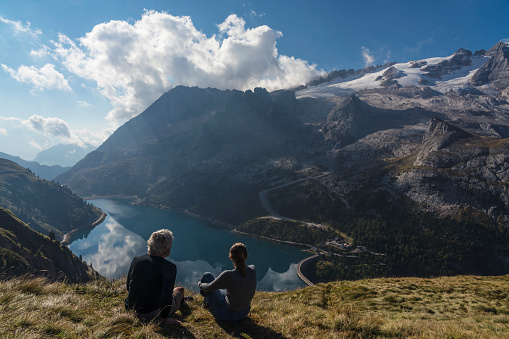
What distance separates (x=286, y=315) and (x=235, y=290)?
2.68 meters

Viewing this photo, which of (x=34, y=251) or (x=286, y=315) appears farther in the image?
(x=34, y=251)

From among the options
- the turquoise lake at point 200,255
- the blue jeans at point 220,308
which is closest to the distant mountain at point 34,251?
the turquoise lake at point 200,255

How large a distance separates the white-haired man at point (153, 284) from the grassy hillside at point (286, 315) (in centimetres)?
51

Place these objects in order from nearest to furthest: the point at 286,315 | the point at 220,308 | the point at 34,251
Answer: the point at 220,308 < the point at 286,315 < the point at 34,251

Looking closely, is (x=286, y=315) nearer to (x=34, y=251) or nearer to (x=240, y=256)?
(x=240, y=256)

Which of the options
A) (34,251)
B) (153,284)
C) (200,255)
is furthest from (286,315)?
(200,255)

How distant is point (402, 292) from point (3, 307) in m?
17.2

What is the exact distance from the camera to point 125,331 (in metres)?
5.90

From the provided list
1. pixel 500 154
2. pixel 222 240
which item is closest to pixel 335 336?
pixel 222 240

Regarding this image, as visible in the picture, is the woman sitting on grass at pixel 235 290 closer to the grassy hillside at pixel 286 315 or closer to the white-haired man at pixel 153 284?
the grassy hillside at pixel 286 315

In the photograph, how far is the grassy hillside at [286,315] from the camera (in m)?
5.75

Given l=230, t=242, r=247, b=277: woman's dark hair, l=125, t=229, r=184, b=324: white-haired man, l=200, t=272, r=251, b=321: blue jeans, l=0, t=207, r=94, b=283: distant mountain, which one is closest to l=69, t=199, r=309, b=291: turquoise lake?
l=0, t=207, r=94, b=283: distant mountain

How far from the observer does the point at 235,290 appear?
8250 millimetres

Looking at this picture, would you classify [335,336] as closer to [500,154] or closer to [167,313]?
[167,313]
